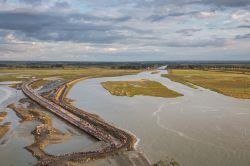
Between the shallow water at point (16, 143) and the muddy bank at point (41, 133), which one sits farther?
the muddy bank at point (41, 133)

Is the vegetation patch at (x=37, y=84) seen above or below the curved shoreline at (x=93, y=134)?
below

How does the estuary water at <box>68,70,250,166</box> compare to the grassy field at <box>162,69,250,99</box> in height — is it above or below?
below

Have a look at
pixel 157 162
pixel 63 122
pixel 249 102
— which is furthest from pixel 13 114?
pixel 249 102

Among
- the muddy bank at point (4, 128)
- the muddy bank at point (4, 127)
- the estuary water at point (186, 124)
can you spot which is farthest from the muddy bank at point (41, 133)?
the estuary water at point (186, 124)

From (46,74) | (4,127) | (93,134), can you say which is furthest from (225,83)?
(46,74)

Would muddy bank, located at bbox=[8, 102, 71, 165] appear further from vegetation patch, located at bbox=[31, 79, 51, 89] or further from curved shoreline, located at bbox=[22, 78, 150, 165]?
vegetation patch, located at bbox=[31, 79, 51, 89]

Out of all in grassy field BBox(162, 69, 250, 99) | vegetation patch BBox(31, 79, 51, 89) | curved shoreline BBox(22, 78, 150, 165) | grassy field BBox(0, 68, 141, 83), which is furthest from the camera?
grassy field BBox(0, 68, 141, 83)

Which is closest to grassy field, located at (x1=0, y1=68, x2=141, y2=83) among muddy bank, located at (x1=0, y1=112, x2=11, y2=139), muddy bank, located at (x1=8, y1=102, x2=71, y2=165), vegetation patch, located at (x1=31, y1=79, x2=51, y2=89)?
vegetation patch, located at (x1=31, y1=79, x2=51, y2=89)

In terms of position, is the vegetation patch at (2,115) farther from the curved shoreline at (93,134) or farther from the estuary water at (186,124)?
the estuary water at (186,124)

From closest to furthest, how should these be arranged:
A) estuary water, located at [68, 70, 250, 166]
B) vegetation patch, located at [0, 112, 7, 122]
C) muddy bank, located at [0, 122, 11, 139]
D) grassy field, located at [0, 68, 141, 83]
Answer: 1. estuary water, located at [68, 70, 250, 166]
2. muddy bank, located at [0, 122, 11, 139]
3. vegetation patch, located at [0, 112, 7, 122]
4. grassy field, located at [0, 68, 141, 83]
